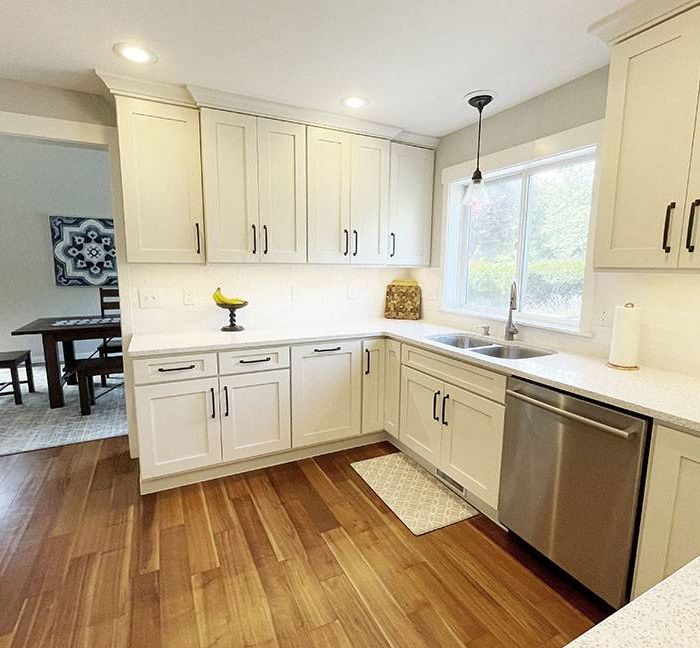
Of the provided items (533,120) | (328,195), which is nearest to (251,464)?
(328,195)

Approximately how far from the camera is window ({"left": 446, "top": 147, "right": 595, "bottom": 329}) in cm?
231

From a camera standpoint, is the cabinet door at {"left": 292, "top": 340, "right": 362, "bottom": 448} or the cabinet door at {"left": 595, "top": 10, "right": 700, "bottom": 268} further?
the cabinet door at {"left": 292, "top": 340, "right": 362, "bottom": 448}

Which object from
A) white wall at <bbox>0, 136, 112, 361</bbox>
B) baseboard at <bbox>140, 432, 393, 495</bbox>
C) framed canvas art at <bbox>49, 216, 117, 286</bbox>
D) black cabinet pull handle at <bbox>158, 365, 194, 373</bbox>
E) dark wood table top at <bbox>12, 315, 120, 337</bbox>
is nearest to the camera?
black cabinet pull handle at <bbox>158, 365, 194, 373</bbox>

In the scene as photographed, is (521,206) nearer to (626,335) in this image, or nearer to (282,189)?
(626,335)

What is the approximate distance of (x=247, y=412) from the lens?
254cm

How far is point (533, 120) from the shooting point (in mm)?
2426

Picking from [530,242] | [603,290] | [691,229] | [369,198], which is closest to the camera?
[691,229]

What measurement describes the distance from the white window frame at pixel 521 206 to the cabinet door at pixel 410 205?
0.16 m

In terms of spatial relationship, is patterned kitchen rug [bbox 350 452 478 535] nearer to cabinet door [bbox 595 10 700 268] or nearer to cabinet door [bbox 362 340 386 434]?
cabinet door [bbox 362 340 386 434]

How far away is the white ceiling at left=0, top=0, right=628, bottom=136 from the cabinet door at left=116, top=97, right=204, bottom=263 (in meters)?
0.22

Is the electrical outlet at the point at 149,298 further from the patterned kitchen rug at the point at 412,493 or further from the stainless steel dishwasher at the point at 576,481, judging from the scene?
the stainless steel dishwasher at the point at 576,481

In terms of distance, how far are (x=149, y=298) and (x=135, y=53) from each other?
55.8 inches

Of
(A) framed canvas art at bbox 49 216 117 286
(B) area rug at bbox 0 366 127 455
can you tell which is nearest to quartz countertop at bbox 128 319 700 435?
(B) area rug at bbox 0 366 127 455

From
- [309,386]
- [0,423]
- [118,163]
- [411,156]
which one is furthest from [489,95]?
[0,423]
